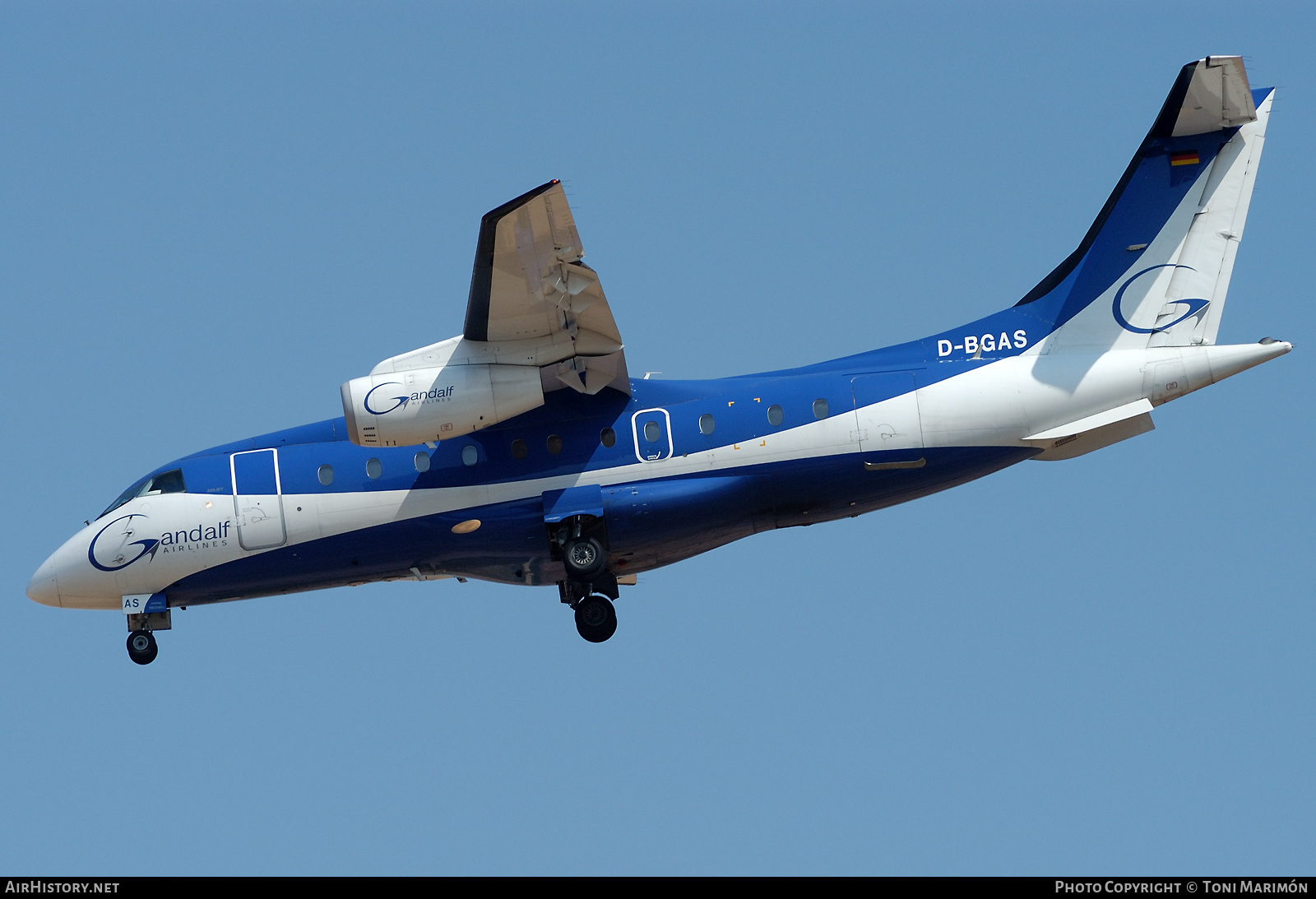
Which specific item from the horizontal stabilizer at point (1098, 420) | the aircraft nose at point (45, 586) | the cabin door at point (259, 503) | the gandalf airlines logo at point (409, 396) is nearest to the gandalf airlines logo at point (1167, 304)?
the horizontal stabilizer at point (1098, 420)

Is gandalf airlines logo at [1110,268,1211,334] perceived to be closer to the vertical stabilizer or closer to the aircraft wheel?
the vertical stabilizer

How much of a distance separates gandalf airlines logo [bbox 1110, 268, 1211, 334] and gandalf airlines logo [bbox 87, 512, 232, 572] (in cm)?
1124

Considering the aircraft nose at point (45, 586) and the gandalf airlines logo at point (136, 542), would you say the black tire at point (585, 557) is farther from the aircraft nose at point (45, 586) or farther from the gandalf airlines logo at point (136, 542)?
the aircraft nose at point (45, 586)

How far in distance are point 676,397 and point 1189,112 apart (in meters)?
7.16

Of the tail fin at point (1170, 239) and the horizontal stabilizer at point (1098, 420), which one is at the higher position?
the tail fin at point (1170, 239)

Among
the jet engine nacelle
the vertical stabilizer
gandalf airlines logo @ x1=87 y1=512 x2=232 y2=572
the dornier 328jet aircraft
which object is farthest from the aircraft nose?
the vertical stabilizer

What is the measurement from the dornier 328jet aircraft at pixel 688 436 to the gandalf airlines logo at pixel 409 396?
131 millimetres

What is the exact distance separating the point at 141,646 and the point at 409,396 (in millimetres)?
5299

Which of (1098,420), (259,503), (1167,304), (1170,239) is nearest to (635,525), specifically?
(259,503)

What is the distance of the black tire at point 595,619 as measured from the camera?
2098 cm

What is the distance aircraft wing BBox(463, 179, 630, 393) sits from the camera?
17.7m
